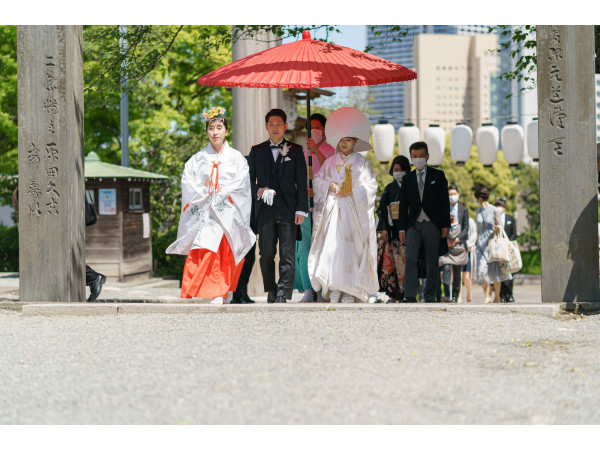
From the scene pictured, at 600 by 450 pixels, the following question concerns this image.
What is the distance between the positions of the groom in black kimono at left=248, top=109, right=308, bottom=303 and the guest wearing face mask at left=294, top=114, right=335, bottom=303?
32 cm

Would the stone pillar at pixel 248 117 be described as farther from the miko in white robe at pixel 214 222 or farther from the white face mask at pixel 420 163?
the miko in white robe at pixel 214 222

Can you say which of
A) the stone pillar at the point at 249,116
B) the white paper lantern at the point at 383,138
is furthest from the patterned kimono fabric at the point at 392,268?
the white paper lantern at the point at 383,138

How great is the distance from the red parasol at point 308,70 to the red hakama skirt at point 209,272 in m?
1.12

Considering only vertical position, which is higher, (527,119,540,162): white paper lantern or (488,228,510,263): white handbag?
(527,119,540,162): white paper lantern

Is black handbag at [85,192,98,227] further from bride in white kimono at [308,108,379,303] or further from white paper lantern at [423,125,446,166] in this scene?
white paper lantern at [423,125,446,166]

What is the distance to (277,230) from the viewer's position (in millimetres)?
7859

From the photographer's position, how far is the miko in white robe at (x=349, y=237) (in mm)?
7801

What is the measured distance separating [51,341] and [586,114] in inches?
195

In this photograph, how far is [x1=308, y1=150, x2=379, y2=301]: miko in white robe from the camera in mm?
7801

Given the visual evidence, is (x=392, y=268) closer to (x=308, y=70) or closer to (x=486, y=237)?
(x=308, y=70)

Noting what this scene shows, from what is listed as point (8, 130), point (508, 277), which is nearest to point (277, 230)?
point (508, 277)

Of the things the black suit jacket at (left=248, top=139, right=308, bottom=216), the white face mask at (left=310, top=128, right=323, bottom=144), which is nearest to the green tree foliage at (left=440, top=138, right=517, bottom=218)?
the white face mask at (left=310, top=128, right=323, bottom=144)

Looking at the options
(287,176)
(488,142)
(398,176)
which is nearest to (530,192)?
(488,142)

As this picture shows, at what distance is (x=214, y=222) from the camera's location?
766 cm
